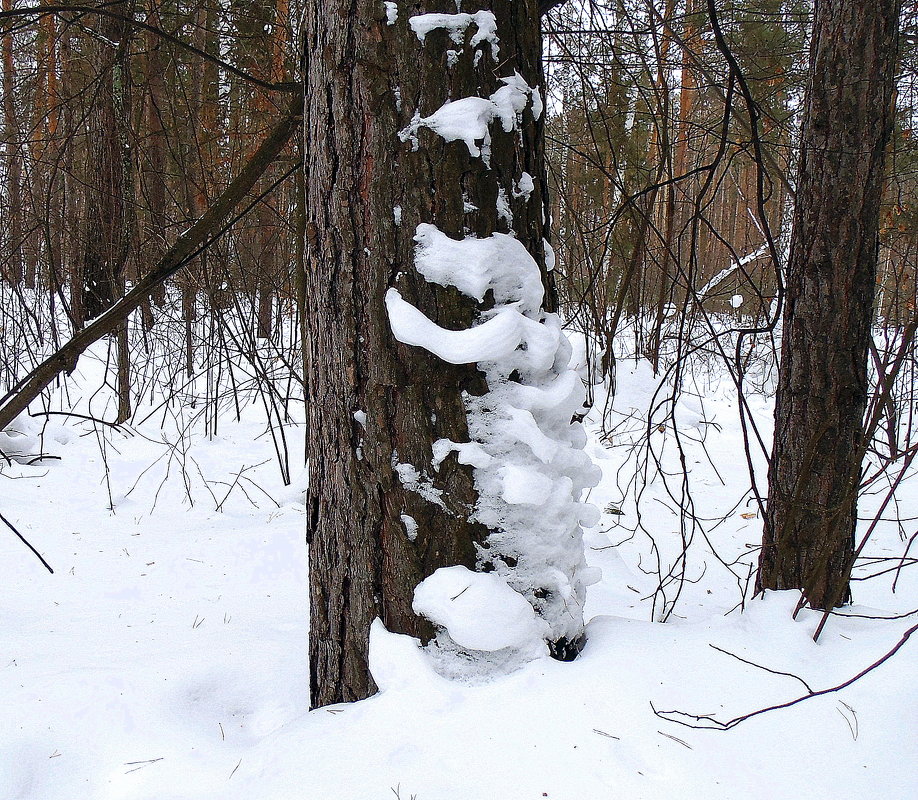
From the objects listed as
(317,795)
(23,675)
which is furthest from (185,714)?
(317,795)

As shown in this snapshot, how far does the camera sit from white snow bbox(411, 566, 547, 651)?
1136 millimetres

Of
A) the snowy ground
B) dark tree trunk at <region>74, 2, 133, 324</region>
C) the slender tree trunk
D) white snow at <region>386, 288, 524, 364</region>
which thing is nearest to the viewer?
the snowy ground

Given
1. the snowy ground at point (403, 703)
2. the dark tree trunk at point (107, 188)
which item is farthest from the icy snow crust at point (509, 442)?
the dark tree trunk at point (107, 188)

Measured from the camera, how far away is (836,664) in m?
1.27

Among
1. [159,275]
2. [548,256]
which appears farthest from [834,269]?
[159,275]

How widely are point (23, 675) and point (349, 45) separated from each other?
1553 millimetres

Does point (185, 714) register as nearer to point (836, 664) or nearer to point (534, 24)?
point (836, 664)

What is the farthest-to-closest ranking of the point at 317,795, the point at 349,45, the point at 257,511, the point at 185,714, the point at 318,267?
1. the point at 257,511
2. the point at 185,714
3. the point at 318,267
4. the point at 349,45
5. the point at 317,795

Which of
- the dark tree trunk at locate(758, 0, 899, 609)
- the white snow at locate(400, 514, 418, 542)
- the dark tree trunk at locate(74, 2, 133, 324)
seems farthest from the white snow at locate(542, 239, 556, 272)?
the dark tree trunk at locate(74, 2, 133, 324)

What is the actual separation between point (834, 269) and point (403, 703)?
161 centimetres

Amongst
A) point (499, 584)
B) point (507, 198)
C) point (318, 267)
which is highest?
point (507, 198)

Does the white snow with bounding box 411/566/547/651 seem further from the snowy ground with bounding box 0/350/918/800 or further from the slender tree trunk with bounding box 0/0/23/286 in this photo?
the slender tree trunk with bounding box 0/0/23/286

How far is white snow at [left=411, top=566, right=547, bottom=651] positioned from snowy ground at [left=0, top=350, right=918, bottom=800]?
0.23ft

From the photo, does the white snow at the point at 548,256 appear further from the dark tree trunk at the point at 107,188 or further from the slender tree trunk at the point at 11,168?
the dark tree trunk at the point at 107,188
